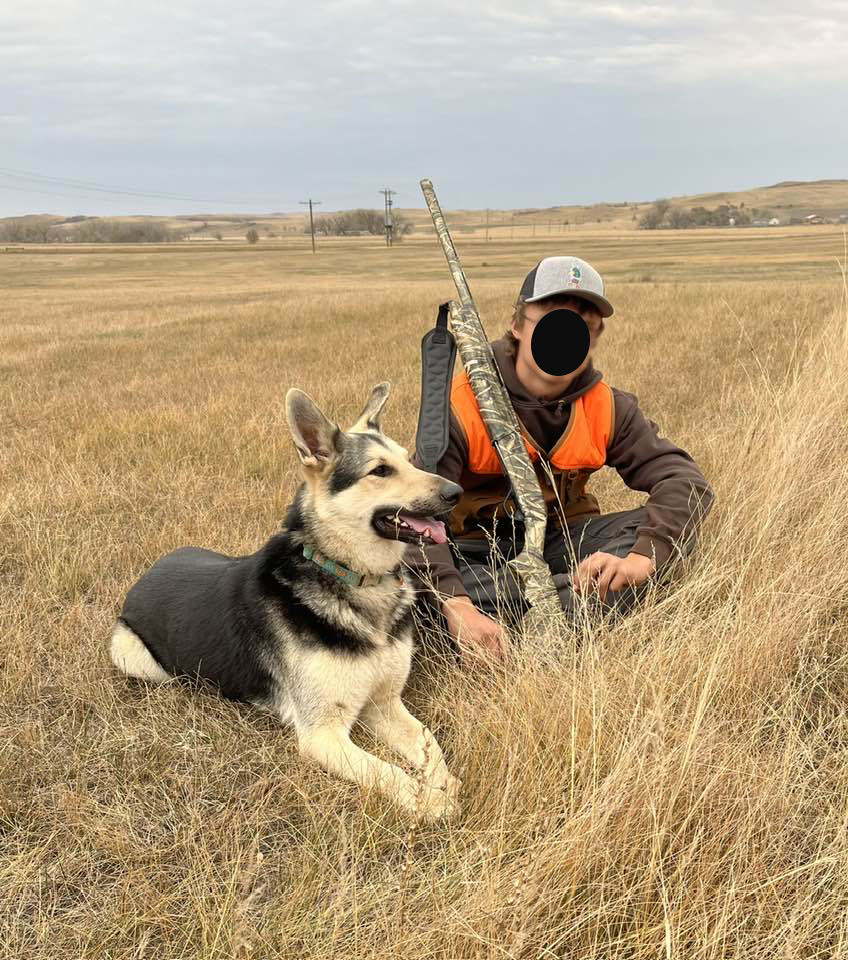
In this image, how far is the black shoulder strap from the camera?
373 centimetres

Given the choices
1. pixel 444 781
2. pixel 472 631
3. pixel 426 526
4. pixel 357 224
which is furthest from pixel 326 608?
pixel 357 224

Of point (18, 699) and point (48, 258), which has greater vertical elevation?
point (48, 258)

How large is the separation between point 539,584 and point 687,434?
4186 millimetres

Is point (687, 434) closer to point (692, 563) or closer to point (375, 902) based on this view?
point (692, 563)

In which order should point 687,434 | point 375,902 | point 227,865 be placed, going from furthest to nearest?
1. point 687,434
2. point 227,865
3. point 375,902

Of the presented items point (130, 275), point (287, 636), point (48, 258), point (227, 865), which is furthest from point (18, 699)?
point (48, 258)

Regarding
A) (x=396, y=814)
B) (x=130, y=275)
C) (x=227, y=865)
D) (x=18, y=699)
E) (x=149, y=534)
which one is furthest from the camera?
(x=130, y=275)

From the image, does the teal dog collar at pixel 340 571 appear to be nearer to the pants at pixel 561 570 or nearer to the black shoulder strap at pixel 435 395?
the pants at pixel 561 570

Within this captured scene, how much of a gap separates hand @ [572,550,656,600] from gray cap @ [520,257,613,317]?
1.29 meters

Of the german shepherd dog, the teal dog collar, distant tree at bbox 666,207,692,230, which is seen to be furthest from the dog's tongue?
distant tree at bbox 666,207,692,230

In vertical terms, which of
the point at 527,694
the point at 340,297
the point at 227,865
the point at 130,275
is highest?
the point at 130,275

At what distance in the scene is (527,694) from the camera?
262 centimetres

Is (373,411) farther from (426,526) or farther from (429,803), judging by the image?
(429,803)

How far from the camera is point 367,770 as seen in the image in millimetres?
2678
